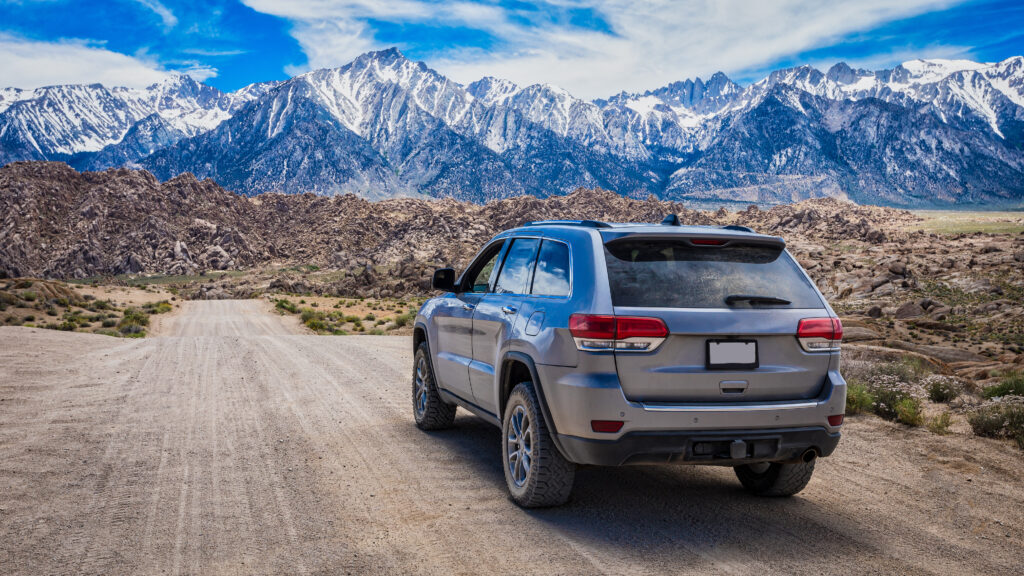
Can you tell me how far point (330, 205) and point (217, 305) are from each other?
8894 centimetres

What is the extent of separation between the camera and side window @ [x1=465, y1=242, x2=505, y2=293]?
6973 mm

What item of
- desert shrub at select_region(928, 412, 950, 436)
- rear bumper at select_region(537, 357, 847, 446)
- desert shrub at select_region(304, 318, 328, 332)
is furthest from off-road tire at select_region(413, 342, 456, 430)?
desert shrub at select_region(304, 318, 328, 332)

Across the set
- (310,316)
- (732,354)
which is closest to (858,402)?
(732,354)

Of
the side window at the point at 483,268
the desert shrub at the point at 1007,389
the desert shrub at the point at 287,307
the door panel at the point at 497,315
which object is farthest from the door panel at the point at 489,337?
the desert shrub at the point at 287,307

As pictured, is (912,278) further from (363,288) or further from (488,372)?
(488,372)

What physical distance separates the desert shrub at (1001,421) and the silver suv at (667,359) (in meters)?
3.45

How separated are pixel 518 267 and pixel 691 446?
86.2 inches

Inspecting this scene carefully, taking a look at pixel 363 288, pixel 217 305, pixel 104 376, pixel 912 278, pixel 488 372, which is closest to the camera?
pixel 488 372

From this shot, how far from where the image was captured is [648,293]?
4922 mm

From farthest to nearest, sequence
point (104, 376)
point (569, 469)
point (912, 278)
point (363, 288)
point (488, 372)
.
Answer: point (363, 288) → point (912, 278) → point (104, 376) → point (488, 372) → point (569, 469)

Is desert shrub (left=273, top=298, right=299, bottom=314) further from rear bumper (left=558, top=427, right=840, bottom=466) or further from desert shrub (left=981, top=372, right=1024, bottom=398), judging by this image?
rear bumper (left=558, top=427, right=840, bottom=466)

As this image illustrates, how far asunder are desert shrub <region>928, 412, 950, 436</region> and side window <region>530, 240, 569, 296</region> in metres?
5.16

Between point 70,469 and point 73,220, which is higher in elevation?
point 73,220

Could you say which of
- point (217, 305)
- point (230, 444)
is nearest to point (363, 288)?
point (217, 305)
